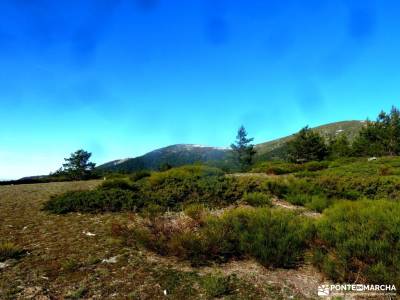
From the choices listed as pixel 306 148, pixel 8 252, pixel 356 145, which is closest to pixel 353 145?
pixel 356 145

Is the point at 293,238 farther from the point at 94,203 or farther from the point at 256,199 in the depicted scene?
the point at 94,203

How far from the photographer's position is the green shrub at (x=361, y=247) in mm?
4094

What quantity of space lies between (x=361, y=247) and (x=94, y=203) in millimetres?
7457

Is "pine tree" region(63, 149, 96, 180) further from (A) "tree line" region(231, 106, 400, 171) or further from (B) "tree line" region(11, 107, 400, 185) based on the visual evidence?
(A) "tree line" region(231, 106, 400, 171)

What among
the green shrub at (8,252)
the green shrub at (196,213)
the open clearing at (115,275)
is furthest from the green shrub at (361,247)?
the green shrub at (8,252)

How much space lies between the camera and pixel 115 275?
15.0 ft

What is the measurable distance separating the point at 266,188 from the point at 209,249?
6935 millimetres

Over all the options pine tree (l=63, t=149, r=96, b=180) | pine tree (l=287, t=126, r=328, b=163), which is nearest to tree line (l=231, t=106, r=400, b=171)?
pine tree (l=287, t=126, r=328, b=163)

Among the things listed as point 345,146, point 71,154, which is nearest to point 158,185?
point 345,146

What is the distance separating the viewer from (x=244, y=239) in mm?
5359

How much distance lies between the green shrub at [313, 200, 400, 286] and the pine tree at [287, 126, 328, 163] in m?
49.6

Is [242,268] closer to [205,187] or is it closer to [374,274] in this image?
[374,274]

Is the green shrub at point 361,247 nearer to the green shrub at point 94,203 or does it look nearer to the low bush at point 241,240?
the low bush at point 241,240

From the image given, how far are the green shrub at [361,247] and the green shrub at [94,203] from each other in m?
5.92
